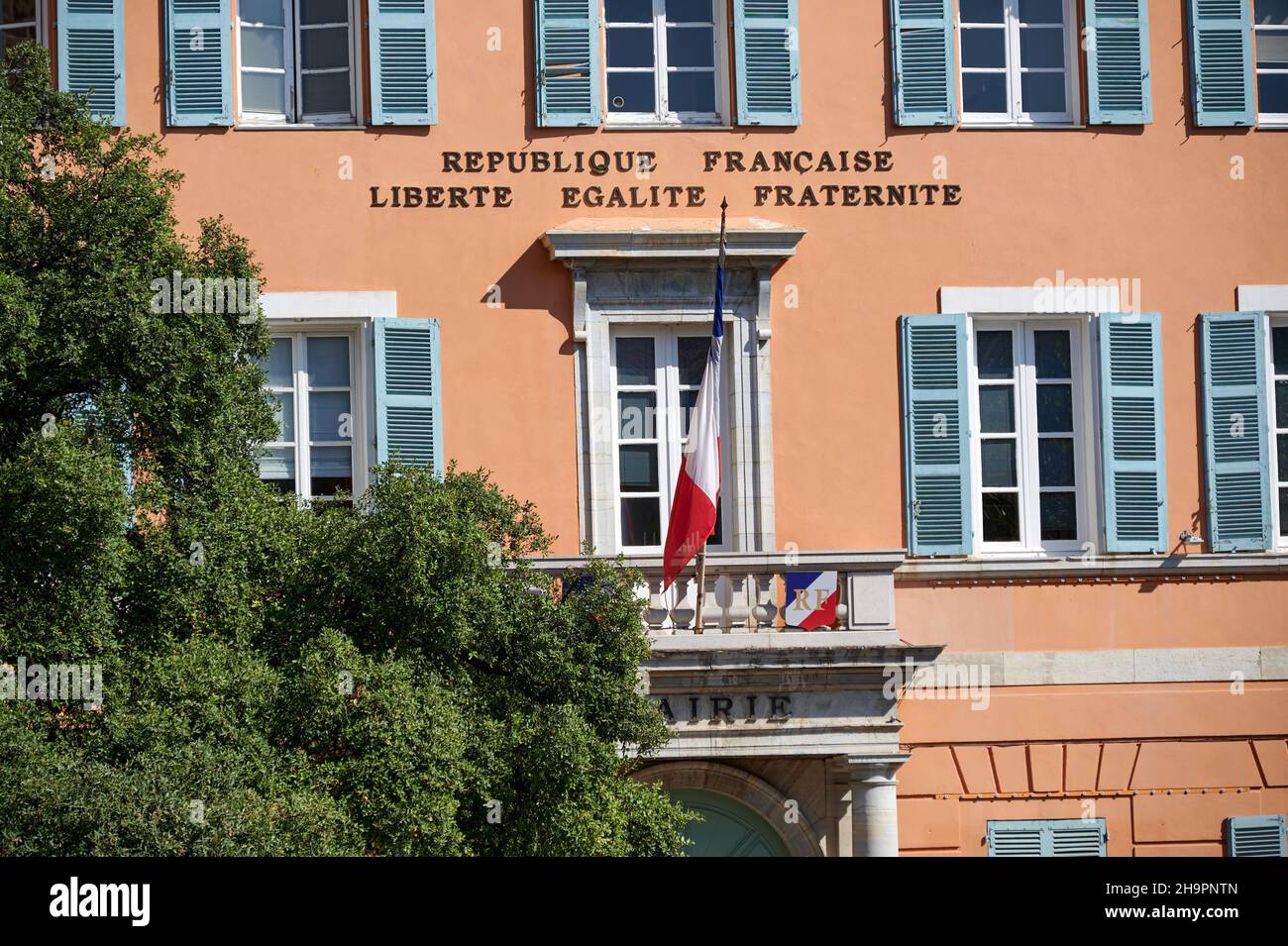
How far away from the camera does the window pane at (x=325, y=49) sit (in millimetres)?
17078

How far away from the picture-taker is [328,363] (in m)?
16.8

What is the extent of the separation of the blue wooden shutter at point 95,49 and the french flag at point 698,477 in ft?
17.6

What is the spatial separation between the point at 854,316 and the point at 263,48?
5.43 m

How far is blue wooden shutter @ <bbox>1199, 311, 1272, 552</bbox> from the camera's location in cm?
1719

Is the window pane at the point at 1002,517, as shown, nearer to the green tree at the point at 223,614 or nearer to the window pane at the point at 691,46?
the window pane at the point at 691,46

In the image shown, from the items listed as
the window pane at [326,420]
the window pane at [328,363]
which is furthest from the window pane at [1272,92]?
the window pane at [326,420]

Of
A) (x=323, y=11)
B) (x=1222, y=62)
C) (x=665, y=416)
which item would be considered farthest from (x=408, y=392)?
(x=1222, y=62)

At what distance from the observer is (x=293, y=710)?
35.5ft

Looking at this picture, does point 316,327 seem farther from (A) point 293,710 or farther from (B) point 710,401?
(A) point 293,710

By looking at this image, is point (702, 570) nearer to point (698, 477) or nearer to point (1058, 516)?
point (698, 477)

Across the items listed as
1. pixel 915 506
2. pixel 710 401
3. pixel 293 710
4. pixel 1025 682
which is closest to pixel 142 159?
pixel 293 710

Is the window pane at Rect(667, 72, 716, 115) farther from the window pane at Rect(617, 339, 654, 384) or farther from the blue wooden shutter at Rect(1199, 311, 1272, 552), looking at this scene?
the blue wooden shutter at Rect(1199, 311, 1272, 552)

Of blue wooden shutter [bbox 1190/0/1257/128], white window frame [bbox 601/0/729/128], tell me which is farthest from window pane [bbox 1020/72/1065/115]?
white window frame [bbox 601/0/729/128]
